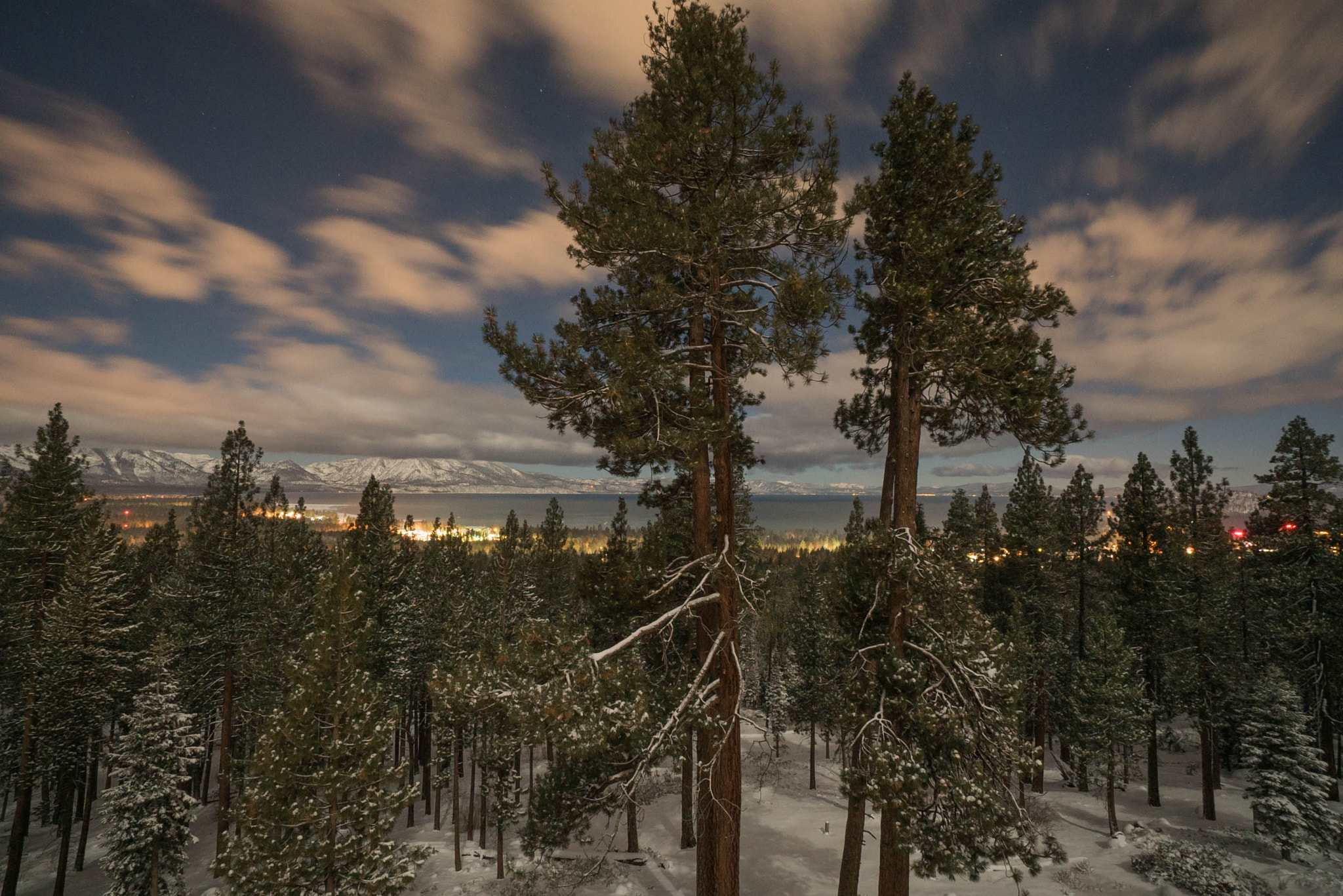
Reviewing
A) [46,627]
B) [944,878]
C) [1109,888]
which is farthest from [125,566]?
[1109,888]

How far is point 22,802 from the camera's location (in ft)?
56.4

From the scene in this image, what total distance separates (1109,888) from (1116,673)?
7.75 metres

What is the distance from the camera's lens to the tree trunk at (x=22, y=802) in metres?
16.4

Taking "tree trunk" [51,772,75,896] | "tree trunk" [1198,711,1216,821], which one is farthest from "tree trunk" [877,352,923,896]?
"tree trunk" [51,772,75,896]

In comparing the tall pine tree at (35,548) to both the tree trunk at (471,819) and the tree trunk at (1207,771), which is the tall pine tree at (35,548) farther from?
the tree trunk at (1207,771)

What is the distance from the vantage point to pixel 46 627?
18.2m

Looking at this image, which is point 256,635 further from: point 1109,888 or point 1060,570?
point 1060,570

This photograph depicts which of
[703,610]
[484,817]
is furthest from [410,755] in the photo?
[703,610]

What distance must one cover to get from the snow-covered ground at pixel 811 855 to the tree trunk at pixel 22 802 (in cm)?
551

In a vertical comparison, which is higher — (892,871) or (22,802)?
(892,871)

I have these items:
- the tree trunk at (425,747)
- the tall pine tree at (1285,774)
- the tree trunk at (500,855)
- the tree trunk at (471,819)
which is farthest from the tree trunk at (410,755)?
the tall pine tree at (1285,774)

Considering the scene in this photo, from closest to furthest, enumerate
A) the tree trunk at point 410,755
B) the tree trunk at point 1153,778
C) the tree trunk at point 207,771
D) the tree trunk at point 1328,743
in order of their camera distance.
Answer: the tree trunk at point 1328,743 < the tree trunk at point 1153,778 < the tree trunk at point 410,755 < the tree trunk at point 207,771

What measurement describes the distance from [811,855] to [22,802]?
28030 millimetres

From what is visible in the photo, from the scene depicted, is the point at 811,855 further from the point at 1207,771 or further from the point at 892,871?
the point at 892,871
